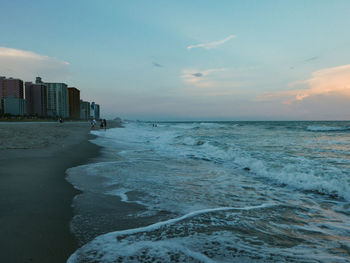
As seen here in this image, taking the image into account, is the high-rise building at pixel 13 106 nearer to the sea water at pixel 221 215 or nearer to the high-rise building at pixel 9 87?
the high-rise building at pixel 9 87

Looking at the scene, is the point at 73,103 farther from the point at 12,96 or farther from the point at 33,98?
the point at 12,96

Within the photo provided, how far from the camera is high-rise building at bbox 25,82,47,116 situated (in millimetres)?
144137

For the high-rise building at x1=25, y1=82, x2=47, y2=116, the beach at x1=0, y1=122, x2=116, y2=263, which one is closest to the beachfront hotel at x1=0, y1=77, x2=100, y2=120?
the high-rise building at x1=25, y1=82, x2=47, y2=116

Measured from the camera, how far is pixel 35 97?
479ft

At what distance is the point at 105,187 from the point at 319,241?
14.9ft

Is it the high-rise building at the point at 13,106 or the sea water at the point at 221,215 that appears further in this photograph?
the high-rise building at the point at 13,106

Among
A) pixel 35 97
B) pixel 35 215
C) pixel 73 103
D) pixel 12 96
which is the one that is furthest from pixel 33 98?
pixel 35 215

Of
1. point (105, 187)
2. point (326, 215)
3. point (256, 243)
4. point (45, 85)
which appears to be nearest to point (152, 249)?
point (256, 243)

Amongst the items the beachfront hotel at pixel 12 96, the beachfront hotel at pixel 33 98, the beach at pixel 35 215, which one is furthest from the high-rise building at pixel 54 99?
the beach at pixel 35 215

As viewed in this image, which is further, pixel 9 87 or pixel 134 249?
pixel 9 87

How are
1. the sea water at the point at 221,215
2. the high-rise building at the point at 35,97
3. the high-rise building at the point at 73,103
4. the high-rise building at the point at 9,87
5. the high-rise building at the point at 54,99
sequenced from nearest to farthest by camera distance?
the sea water at the point at 221,215 → the high-rise building at the point at 9,87 → the high-rise building at the point at 35,97 → the high-rise building at the point at 54,99 → the high-rise building at the point at 73,103

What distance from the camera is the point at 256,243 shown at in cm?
294

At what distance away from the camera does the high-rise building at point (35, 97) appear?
144 metres

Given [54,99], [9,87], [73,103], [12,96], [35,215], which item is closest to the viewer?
[35,215]
